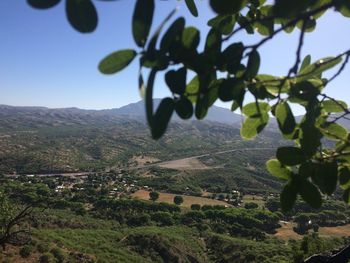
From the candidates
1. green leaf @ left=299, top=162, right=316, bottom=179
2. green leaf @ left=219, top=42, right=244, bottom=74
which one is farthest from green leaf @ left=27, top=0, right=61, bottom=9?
green leaf @ left=299, top=162, right=316, bottom=179

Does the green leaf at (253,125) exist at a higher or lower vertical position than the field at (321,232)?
higher

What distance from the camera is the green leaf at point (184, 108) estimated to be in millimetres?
930

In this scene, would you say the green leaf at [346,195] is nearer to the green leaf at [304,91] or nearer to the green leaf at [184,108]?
the green leaf at [304,91]

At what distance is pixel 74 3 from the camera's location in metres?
A: 0.80

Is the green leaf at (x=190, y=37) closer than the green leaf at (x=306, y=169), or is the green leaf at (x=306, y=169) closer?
the green leaf at (x=190, y=37)

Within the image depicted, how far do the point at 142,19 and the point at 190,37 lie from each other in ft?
0.37

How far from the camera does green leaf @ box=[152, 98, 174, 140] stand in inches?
31.9

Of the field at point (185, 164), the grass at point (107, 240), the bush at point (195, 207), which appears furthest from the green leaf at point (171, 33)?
the field at point (185, 164)

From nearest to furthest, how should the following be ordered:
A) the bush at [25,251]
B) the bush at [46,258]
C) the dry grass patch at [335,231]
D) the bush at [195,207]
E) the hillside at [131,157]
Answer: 1. the bush at [46,258]
2. the bush at [25,251]
3. the dry grass patch at [335,231]
4. the bush at [195,207]
5. the hillside at [131,157]

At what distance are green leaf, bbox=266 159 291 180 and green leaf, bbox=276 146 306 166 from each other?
81 millimetres

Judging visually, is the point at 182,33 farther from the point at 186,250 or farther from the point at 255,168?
the point at 255,168

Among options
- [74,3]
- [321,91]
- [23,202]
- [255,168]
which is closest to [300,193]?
[321,91]

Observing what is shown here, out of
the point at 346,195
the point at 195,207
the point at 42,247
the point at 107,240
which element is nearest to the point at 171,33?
the point at 346,195

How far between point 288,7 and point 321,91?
585 millimetres
